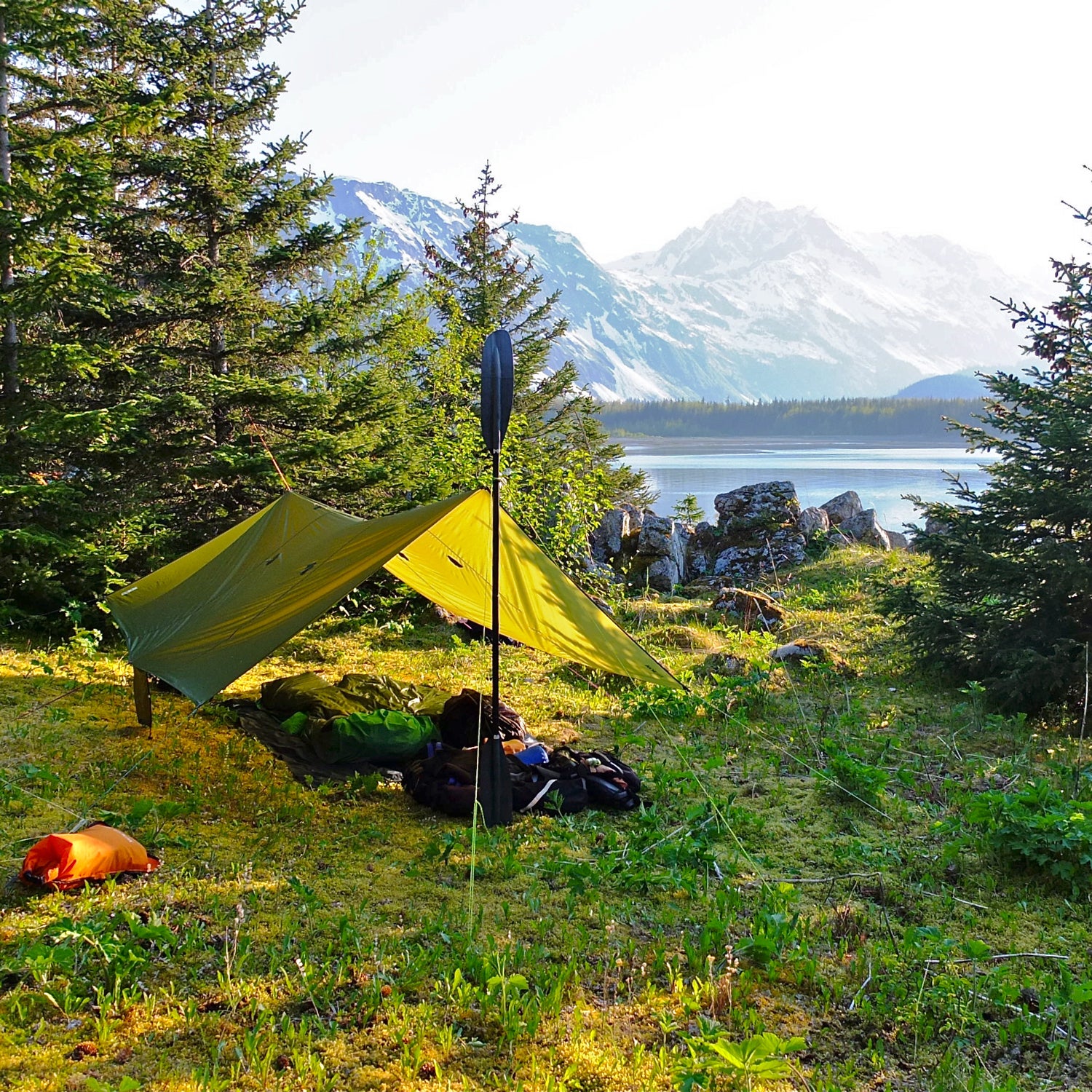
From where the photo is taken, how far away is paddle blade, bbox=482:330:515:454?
4.54m

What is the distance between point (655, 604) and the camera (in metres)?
12.2

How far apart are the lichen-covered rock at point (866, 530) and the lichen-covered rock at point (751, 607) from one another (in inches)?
228

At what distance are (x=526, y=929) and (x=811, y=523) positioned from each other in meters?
14.0

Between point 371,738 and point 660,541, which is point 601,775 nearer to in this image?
point 371,738

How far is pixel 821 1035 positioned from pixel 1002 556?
228 inches

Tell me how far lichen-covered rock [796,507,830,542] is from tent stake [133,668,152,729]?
13.0 metres

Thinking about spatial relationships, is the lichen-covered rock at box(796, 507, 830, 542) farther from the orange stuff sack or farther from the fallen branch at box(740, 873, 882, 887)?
the orange stuff sack

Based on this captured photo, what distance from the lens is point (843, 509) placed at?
57.3ft

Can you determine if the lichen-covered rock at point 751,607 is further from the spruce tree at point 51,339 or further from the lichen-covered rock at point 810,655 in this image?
the spruce tree at point 51,339

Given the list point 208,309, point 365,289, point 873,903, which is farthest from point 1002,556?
point 208,309

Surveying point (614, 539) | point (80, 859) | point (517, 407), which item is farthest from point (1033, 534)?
point (517, 407)

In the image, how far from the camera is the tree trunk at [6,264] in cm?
715

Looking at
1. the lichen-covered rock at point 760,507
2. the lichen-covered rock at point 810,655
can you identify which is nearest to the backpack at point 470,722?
the lichen-covered rock at point 810,655

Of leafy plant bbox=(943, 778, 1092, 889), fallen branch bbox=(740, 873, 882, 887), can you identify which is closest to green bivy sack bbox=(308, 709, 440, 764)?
fallen branch bbox=(740, 873, 882, 887)
